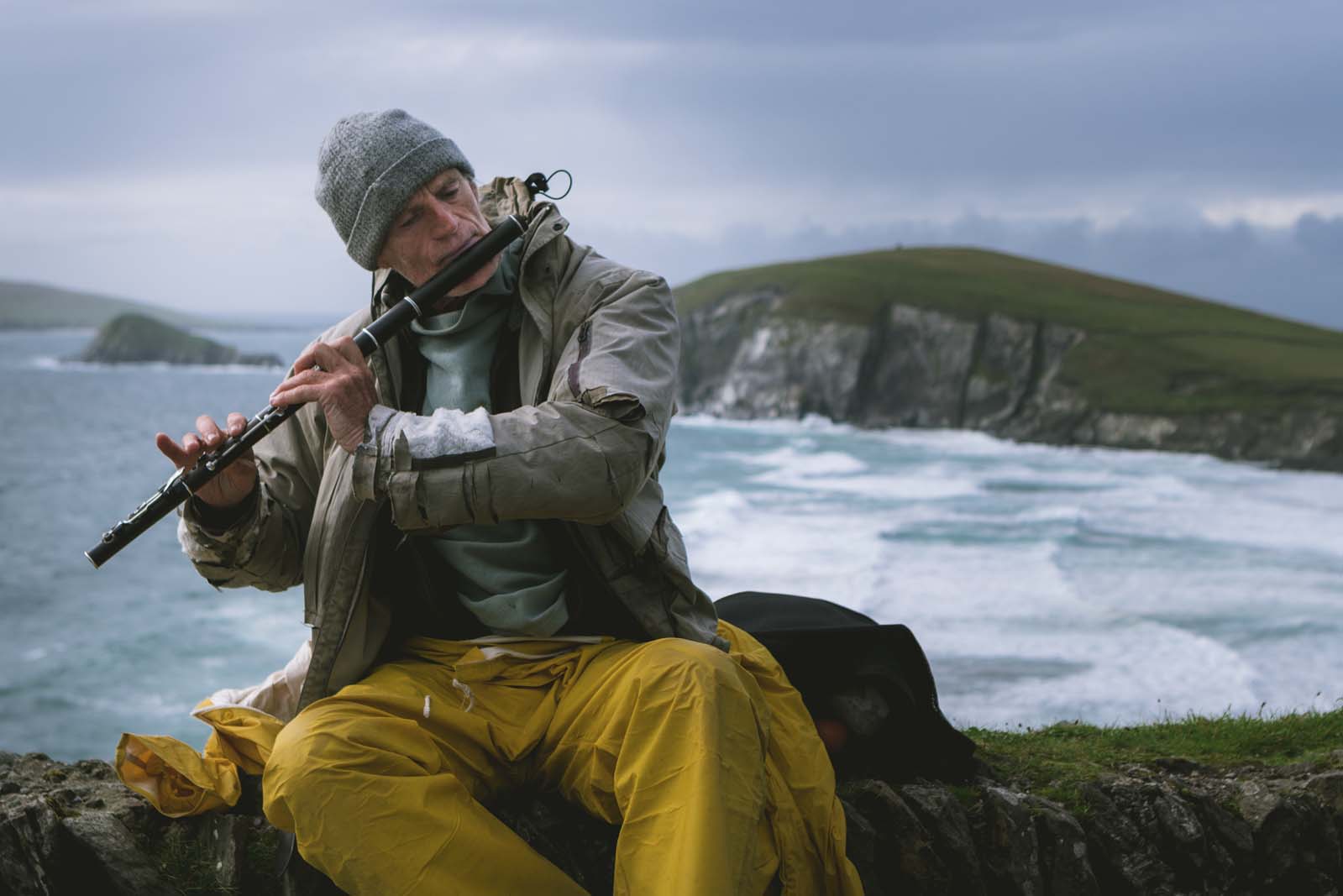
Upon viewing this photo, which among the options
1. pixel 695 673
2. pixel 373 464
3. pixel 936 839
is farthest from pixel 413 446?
pixel 936 839

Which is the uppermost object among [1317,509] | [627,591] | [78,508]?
[627,591]

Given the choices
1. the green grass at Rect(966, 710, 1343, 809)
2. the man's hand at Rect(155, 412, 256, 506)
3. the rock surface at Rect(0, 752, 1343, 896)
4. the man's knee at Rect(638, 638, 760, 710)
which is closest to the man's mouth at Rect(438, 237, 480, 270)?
the man's hand at Rect(155, 412, 256, 506)

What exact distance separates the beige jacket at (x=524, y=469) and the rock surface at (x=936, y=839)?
76cm

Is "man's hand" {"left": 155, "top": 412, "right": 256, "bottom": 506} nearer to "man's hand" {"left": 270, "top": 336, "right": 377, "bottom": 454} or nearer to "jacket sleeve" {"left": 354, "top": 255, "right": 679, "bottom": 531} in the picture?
"man's hand" {"left": 270, "top": 336, "right": 377, "bottom": 454}

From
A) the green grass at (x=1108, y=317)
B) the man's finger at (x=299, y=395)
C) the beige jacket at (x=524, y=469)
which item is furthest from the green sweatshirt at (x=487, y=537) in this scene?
the green grass at (x=1108, y=317)

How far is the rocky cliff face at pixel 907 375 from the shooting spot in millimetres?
89062

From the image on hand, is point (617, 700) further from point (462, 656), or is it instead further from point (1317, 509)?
point (1317, 509)

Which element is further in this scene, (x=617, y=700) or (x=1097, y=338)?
(x=1097, y=338)

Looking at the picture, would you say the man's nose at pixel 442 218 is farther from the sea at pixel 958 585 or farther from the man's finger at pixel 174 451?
the sea at pixel 958 585

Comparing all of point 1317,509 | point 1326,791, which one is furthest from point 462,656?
point 1317,509

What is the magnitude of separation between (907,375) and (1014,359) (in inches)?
330

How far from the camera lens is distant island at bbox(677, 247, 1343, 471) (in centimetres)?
8019

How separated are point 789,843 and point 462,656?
121 cm

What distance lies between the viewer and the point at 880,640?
4789 millimetres
